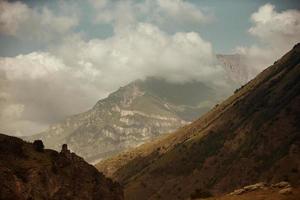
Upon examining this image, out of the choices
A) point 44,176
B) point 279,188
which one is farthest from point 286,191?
point 44,176

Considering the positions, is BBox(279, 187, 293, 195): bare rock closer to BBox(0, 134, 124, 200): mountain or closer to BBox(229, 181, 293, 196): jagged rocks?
BBox(229, 181, 293, 196): jagged rocks

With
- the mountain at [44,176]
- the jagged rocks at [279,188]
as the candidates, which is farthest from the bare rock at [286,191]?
the mountain at [44,176]

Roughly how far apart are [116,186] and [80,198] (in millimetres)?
24900

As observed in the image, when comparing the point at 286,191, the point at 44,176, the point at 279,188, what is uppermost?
the point at 44,176

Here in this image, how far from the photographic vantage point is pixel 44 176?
5084 inches

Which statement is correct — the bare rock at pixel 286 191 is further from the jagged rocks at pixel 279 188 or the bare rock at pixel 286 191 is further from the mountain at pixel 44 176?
the mountain at pixel 44 176

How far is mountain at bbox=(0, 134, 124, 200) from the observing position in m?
116

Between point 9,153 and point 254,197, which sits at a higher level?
point 9,153

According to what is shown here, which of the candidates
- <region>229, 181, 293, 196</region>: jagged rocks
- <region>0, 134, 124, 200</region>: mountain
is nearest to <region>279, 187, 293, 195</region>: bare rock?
<region>229, 181, 293, 196</region>: jagged rocks

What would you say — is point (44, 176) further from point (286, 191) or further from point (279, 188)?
point (286, 191)

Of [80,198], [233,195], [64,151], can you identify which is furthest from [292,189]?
[64,151]

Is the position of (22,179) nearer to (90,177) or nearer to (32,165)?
(32,165)

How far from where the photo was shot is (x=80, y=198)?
14138 cm

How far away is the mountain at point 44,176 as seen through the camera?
115750 millimetres
